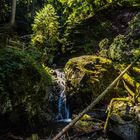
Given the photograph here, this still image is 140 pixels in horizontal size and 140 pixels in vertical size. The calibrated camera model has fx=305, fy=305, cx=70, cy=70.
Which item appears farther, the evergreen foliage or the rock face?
the rock face

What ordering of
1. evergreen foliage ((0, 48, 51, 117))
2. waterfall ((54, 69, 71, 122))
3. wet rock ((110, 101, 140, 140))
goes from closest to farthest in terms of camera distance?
evergreen foliage ((0, 48, 51, 117)), wet rock ((110, 101, 140, 140)), waterfall ((54, 69, 71, 122))

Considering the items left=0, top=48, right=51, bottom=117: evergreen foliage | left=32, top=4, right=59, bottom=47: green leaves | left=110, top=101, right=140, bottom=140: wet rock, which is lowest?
left=110, top=101, right=140, bottom=140: wet rock

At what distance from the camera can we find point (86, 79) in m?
13.7

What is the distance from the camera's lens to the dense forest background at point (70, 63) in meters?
10.0

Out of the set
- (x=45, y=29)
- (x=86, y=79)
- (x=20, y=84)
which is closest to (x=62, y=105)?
(x=86, y=79)

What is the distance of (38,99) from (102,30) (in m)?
11.8

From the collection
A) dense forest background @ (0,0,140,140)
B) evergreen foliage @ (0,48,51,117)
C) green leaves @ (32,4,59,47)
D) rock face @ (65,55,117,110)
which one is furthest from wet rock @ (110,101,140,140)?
green leaves @ (32,4,59,47)

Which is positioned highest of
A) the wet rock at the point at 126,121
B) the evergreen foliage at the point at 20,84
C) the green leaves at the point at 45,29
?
the green leaves at the point at 45,29

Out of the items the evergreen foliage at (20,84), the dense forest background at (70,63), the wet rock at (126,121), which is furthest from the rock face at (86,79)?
the evergreen foliage at (20,84)

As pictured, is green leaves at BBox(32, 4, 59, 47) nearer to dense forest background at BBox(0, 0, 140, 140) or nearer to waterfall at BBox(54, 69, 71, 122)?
dense forest background at BBox(0, 0, 140, 140)

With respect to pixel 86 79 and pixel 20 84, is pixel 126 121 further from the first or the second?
pixel 20 84

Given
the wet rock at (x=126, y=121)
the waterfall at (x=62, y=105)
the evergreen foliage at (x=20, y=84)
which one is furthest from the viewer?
the waterfall at (x=62, y=105)

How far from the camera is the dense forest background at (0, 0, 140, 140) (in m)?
10.0

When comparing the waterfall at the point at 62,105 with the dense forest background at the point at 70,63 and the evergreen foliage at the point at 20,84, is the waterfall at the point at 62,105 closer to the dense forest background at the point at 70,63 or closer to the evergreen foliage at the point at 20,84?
the dense forest background at the point at 70,63
